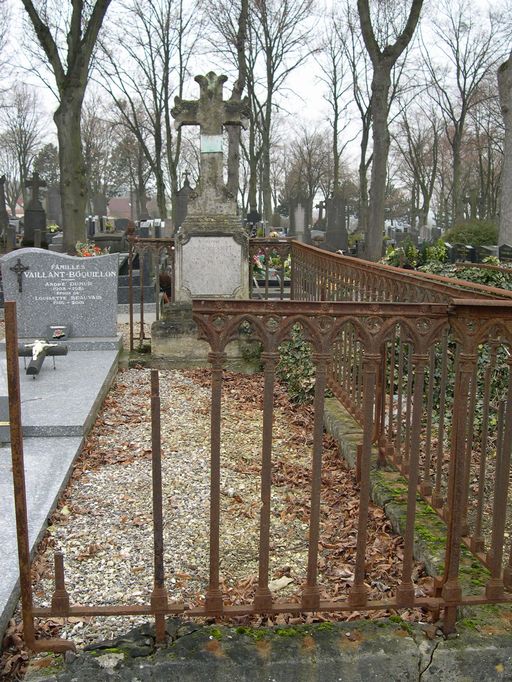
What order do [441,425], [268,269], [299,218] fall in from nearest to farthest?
[441,425], [268,269], [299,218]

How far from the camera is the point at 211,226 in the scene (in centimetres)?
863

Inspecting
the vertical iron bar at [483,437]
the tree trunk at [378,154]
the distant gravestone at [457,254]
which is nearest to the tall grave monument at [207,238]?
the vertical iron bar at [483,437]

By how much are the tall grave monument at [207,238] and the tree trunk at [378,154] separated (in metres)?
8.78

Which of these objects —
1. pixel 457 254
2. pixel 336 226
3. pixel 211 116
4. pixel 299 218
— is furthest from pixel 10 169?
pixel 211 116

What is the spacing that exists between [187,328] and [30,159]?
2236 inches

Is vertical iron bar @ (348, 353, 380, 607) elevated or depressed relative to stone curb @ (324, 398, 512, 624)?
elevated

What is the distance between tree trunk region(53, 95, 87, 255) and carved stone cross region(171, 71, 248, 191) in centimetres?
848

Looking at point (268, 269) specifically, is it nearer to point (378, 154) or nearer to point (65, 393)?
point (65, 393)

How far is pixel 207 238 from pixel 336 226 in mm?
17428

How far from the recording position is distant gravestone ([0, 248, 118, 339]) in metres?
8.46

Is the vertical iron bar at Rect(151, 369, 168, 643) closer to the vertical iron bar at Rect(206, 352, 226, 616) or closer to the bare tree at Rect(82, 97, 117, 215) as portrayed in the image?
the vertical iron bar at Rect(206, 352, 226, 616)

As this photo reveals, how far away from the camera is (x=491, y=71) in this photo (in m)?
35.6

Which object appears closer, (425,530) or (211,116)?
(425,530)

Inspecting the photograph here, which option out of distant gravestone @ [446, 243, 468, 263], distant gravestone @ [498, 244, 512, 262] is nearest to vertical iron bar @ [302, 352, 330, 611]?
distant gravestone @ [498, 244, 512, 262]
